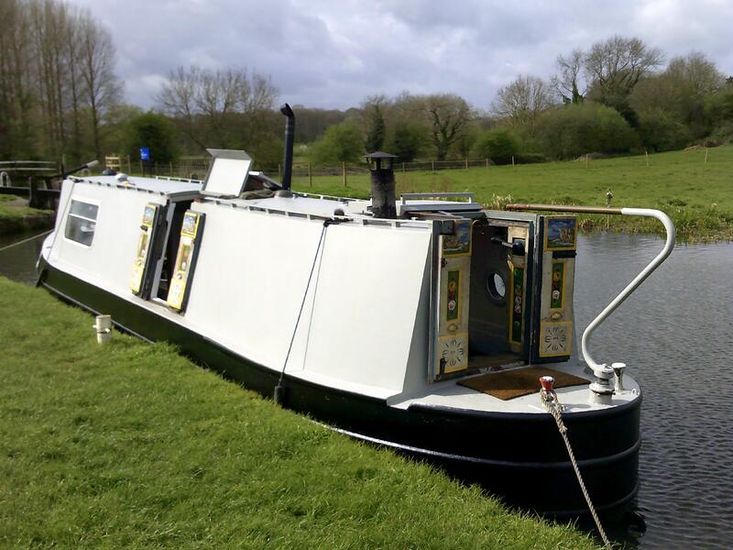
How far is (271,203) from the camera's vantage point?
7.73 meters

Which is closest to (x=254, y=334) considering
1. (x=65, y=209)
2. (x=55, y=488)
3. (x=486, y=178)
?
(x=55, y=488)

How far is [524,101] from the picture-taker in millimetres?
51625

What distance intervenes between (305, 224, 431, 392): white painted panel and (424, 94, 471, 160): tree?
41.3 meters

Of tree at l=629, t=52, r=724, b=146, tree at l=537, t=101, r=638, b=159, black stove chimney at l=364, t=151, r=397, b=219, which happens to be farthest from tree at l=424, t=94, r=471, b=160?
black stove chimney at l=364, t=151, r=397, b=219

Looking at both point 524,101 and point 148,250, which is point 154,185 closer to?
point 148,250

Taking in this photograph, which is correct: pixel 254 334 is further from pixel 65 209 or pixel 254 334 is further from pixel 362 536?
pixel 65 209

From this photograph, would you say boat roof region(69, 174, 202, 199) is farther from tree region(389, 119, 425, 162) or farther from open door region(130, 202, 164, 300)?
Answer: tree region(389, 119, 425, 162)

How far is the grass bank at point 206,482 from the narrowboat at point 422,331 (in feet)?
0.93

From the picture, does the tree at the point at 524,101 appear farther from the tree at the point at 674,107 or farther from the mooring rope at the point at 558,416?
the mooring rope at the point at 558,416

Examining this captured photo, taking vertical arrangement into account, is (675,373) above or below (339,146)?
below

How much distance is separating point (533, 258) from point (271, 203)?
314cm

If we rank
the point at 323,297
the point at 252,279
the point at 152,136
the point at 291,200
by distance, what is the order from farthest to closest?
1. the point at 152,136
2. the point at 291,200
3. the point at 252,279
4. the point at 323,297

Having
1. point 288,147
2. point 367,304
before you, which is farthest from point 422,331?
point 288,147

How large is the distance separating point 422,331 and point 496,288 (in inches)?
65.8
